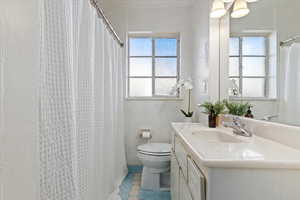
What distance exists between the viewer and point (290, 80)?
1111 millimetres

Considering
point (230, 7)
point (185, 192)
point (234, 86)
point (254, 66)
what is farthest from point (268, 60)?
point (185, 192)

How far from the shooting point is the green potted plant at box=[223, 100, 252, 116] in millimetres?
1587

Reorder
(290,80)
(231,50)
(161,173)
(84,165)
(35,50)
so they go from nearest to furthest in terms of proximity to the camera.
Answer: (35,50)
(290,80)
(84,165)
(231,50)
(161,173)

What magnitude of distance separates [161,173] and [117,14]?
7.26 ft

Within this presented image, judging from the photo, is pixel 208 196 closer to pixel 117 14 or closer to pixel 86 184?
pixel 86 184

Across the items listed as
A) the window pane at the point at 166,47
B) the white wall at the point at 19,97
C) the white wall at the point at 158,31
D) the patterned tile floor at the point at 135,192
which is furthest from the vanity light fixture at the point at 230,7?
the patterned tile floor at the point at 135,192

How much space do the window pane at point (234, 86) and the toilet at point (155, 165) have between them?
0.92 metres

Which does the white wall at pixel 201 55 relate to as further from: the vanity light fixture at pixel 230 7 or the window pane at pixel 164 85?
the window pane at pixel 164 85

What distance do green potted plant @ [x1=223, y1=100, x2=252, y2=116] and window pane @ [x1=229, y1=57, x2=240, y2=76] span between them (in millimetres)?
258

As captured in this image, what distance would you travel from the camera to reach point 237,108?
167 cm

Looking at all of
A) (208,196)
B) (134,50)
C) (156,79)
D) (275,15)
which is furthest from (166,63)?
(208,196)

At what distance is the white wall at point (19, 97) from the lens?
0.55 metres

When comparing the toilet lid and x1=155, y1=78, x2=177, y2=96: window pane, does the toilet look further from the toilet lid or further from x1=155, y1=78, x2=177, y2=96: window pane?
x1=155, y1=78, x2=177, y2=96: window pane

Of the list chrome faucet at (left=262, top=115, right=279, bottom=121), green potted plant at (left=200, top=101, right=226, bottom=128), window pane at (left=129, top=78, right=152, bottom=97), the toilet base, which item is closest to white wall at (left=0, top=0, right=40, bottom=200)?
chrome faucet at (left=262, top=115, right=279, bottom=121)
